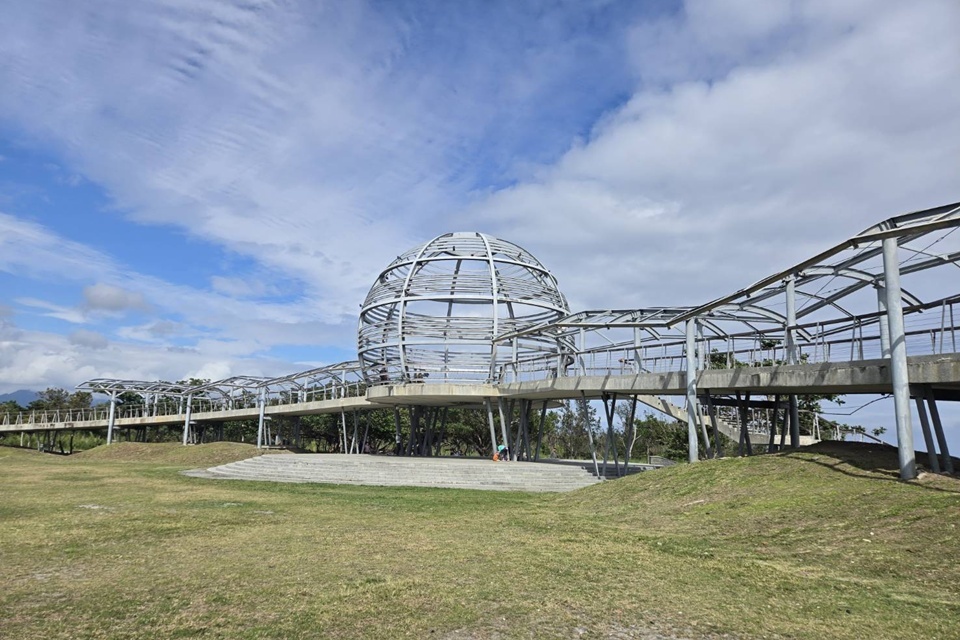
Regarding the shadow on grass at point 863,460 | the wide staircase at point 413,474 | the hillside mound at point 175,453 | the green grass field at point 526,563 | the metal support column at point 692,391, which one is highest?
the metal support column at point 692,391

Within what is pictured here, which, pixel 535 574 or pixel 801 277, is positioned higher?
pixel 801 277

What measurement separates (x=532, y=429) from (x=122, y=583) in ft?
152

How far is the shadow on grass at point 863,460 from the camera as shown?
13.3 m

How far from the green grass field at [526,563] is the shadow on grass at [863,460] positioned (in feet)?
0.32

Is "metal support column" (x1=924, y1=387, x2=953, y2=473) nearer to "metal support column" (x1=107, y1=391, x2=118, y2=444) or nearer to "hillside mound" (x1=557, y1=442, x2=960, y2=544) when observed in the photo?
"hillside mound" (x1=557, y1=442, x2=960, y2=544)

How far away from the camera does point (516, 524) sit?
532 inches

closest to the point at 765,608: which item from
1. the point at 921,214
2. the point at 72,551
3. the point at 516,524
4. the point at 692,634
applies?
the point at 692,634

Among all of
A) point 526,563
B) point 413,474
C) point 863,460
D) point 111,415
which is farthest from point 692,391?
point 111,415

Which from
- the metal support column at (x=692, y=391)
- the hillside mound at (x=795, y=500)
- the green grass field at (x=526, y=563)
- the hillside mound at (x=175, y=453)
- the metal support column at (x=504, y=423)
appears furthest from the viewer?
the hillside mound at (x=175, y=453)

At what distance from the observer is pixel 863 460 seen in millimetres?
14820

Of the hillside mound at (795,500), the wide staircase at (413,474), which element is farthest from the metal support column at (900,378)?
the wide staircase at (413,474)

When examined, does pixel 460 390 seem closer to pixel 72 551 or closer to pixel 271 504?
pixel 271 504

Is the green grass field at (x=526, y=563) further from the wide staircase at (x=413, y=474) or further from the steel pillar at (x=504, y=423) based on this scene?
the steel pillar at (x=504, y=423)

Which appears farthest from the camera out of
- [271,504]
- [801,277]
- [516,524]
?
[801,277]
